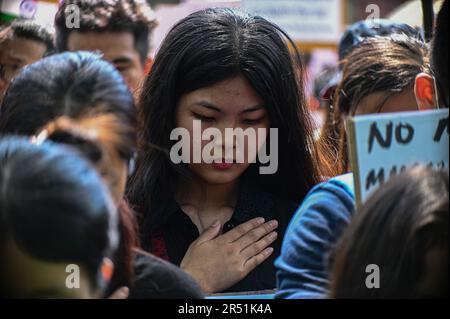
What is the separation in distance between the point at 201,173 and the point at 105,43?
1.40 m

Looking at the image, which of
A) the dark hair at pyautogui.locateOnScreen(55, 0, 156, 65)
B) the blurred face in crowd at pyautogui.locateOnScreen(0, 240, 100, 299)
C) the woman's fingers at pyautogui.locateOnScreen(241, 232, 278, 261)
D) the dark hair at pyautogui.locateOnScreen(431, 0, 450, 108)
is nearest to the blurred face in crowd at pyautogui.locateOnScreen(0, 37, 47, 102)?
the dark hair at pyautogui.locateOnScreen(55, 0, 156, 65)

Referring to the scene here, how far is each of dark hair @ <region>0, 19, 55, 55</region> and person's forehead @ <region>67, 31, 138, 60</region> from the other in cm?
36

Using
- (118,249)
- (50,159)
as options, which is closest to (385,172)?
(118,249)

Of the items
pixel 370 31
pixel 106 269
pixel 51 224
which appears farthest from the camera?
pixel 370 31

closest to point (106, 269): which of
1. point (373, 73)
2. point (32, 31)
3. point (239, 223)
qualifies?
point (239, 223)

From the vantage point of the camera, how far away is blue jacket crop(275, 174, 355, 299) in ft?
6.13

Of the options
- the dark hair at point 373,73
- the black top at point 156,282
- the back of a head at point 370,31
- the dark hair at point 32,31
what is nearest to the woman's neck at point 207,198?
the dark hair at point 373,73

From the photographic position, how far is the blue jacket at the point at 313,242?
1869 millimetres

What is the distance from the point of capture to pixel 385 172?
6.09 ft

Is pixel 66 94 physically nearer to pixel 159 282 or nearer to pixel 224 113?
pixel 159 282

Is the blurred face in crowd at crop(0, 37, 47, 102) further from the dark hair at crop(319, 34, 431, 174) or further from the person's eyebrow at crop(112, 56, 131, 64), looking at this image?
the dark hair at crop(319, 34, 431, 174)

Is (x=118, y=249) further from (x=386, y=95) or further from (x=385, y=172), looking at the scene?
(x=386, y=95)

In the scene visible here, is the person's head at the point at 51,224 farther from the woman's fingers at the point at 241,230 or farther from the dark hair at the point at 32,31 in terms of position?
the dark hair at the point at 32,31

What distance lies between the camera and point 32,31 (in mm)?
4148
